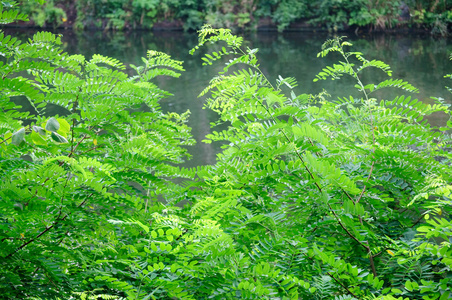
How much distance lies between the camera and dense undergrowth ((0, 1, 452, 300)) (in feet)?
3.30

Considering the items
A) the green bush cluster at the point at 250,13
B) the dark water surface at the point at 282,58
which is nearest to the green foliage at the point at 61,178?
the dark water surface at the point at 282,58

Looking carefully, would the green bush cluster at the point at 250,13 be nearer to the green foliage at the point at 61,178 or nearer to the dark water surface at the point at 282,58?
the dark water surface at the point at 282,58

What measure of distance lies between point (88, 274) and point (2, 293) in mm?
204

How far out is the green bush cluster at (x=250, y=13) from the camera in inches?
475

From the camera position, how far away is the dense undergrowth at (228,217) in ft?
3.30

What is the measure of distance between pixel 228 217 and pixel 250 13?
41.6 feet

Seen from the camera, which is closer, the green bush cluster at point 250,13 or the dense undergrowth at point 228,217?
the dense undergrowth at point 228,217

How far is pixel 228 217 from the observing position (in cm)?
115

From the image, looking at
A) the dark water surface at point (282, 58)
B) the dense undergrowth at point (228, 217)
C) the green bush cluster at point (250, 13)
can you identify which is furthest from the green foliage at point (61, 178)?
the green bush cluster at point (250, 13)

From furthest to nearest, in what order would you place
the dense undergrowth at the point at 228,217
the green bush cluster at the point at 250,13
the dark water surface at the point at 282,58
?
the green bush cluster at the point at 250,13
the dark water surface at the point at 282,58
the dense undergrowth at the point at 228,217

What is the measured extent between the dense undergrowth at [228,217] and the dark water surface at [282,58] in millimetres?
3023

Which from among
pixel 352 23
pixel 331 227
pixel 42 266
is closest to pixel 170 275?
pixel 42 266

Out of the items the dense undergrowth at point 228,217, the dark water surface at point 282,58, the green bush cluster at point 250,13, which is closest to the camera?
the dense undergrowth at point 228,217

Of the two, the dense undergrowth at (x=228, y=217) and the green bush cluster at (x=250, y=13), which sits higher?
the green bush cluster at (x=250, y=13)
